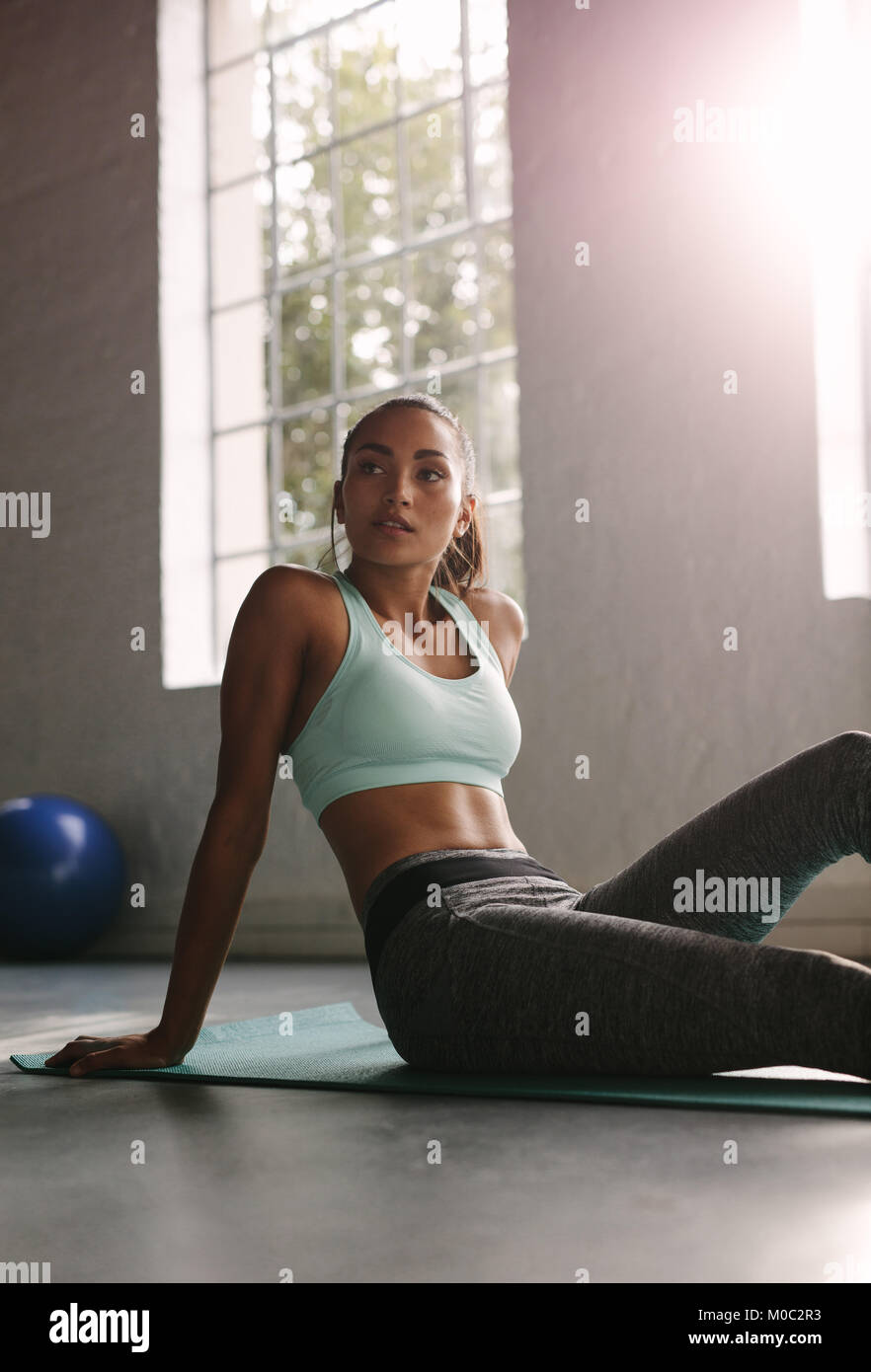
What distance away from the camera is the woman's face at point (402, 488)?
1889mm

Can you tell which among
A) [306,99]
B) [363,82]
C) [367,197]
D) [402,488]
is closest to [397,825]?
[402,488]

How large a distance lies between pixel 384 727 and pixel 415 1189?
675mm

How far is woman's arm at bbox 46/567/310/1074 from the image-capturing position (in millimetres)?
1728

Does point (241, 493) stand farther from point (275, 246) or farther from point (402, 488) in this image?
point (402, 488)

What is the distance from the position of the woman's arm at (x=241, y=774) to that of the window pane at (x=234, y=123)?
380cm

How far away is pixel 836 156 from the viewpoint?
11.1 ft

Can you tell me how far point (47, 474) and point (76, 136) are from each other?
1311 millimetres

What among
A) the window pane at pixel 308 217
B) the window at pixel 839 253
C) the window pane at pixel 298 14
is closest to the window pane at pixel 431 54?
the window pane at pixel 298 14

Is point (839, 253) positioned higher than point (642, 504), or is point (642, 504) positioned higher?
point (839, 253)

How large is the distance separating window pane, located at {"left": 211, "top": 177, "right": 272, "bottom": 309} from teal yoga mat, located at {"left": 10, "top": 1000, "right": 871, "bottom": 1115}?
338 cm

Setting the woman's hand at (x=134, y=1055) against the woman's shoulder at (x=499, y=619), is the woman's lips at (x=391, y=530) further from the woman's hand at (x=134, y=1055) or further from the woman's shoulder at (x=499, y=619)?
the woman's hand at (x=134, y=1055)

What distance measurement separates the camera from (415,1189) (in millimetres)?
1244

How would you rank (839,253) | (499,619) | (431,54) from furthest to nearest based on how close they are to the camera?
(431,54) < (839,253) < (499,619)

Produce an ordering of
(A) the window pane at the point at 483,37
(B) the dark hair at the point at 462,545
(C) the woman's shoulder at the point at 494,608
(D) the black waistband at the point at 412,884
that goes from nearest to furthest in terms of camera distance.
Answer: (D) the black waistband at the point at 412,884 → (B) the dark hair at the point at 462,545 → (C) the woman's shoulder at the point at 494,608 → (A) the window pane at the point at 483,37
